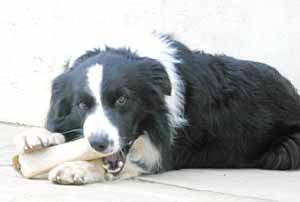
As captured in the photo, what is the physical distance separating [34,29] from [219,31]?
184 centimetres

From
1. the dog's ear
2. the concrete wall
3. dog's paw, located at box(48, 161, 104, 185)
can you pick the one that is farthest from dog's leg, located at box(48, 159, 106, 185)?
the concrete wall

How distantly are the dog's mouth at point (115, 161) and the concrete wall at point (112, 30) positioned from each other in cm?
111

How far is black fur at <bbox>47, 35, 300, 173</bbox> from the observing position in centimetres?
493

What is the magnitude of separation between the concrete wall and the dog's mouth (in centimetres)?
111

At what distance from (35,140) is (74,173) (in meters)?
0.34

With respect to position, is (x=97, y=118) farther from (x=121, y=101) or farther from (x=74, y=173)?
(x=74, y=173)

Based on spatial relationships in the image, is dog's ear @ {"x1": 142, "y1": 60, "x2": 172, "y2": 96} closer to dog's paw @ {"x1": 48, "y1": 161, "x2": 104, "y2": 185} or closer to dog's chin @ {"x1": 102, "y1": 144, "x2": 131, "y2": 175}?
dog's chin @ {"x1": 102, "y1": 144, "x2": 131, "y2": 175}

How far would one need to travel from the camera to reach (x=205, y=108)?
547 centimetres

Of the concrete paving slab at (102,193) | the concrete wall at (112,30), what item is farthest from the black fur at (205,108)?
the concrete wall at (112,30)

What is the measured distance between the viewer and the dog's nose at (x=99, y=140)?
4.52 m

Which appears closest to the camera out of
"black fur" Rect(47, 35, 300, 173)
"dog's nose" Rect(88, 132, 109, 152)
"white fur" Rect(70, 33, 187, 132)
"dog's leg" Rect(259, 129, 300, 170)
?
"dog's nose" Rect(88, 132, 109, 152)

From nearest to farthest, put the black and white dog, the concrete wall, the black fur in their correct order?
1. the black and white dog
2. the black fur
3. the concrete wall

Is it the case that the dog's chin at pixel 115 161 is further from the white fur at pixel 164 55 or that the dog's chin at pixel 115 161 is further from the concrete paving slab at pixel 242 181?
the white fur at pixel 164 55

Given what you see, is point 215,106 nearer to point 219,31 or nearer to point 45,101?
point 219,31
